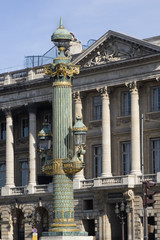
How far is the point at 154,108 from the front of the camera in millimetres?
74188

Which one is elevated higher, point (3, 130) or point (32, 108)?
point (32, 108)

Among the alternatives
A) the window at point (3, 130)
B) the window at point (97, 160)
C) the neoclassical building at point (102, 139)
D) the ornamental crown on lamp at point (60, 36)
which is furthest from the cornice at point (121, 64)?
the ornamental crown on lamp at point (60, 36)

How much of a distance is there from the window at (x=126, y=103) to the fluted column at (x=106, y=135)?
136 cm

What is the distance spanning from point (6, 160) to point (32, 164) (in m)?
3.52

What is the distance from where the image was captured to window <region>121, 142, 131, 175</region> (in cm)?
7562

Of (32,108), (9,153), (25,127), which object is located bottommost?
(9,153)

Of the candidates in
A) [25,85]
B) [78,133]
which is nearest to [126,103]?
[25,85]

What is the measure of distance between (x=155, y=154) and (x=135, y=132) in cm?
255

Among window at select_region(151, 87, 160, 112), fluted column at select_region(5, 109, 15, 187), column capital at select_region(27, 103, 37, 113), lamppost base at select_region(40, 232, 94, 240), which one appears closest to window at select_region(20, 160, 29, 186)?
fluted column at select_region(5, 109, 15, 187)

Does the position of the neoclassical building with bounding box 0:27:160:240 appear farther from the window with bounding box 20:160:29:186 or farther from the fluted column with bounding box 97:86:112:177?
the window with bounding box 20:160:29:186

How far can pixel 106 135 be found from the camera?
7556 cm

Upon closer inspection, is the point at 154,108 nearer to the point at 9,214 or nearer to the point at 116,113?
the point at 116,113

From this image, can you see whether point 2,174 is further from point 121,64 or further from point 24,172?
point 121,64

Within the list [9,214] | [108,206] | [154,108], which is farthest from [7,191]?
[154,108]
